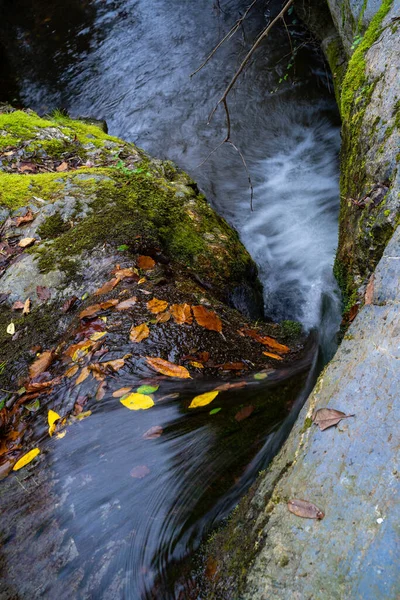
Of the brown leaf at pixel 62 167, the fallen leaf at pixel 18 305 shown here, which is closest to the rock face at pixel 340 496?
the fallen leaf at pixel 18 305

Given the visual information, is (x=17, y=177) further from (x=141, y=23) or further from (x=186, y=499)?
(x=141, y=23)

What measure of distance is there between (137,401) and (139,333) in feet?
1.68

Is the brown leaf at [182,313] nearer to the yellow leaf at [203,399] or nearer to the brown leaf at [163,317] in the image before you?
the brown leaf at [163,317]

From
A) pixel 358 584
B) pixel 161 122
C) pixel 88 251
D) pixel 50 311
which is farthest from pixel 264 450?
pixel 161 122

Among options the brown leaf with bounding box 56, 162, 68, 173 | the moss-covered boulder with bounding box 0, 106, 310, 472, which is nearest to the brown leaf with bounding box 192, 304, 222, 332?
the moss-covered boulder with bounding box 0, 106, 310, 472

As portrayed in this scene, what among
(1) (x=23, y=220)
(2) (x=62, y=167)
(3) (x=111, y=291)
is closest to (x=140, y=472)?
(3) (x=111, y=291)

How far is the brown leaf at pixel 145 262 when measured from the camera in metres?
3.42

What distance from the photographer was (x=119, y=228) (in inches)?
148

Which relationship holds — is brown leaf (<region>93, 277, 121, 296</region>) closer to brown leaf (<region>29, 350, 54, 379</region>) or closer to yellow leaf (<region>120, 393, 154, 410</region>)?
brown leaf (<region>29, 350, 54, 379</region>)

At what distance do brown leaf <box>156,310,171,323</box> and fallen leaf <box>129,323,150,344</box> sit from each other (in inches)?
4.1

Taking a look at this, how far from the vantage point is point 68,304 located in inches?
128

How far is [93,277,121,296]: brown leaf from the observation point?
3.20 meters

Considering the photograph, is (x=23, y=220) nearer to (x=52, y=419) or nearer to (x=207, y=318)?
(x=207, y=318)

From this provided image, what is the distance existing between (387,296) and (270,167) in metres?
5.65
